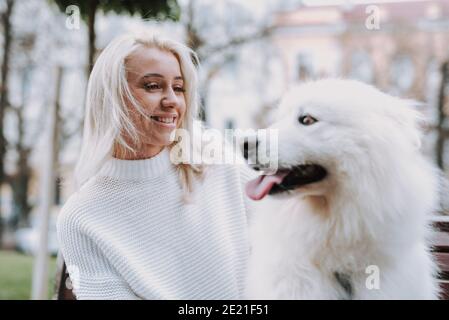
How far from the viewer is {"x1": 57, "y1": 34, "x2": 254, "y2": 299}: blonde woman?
1030 millimetres

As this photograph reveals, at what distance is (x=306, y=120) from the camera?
3.09 ft

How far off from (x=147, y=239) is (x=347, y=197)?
0.39m

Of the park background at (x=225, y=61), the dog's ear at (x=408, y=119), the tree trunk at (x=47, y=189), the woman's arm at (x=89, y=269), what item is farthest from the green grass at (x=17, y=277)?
the dog's ear at (x=408, y=119)

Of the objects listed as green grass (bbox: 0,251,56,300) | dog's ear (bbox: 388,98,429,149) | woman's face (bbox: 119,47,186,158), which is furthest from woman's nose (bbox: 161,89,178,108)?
green grass (bbox: 0,251,56,300)

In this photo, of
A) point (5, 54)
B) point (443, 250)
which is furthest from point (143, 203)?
point (5, 54)

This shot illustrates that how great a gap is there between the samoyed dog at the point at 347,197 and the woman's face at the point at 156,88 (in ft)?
0.68

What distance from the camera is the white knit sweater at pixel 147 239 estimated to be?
3.41 ft

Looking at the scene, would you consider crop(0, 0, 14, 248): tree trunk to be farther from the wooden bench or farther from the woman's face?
the wooden bench

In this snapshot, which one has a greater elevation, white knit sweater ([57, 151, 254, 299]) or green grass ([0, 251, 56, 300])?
white knit sweater ([57, 151, 254, 299])

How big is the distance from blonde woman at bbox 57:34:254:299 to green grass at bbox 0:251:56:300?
1553 millimetres

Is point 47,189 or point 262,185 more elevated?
point 262,185

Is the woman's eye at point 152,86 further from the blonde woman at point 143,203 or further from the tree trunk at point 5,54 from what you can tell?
the tree trunk at point 5,54

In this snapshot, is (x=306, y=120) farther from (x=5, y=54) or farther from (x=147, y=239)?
(x=5, y=54)
